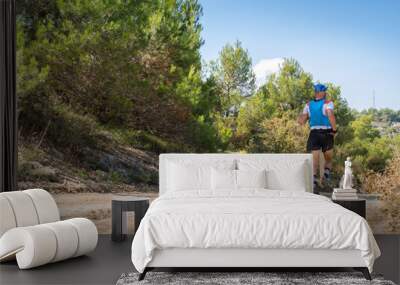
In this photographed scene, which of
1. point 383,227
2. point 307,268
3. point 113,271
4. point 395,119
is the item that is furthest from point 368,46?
point 113,271

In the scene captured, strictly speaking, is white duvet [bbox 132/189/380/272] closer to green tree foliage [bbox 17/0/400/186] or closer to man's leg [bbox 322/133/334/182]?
man's leg [bbox 322/133/334/182]

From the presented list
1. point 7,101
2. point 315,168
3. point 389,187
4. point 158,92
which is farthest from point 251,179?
point 7,101

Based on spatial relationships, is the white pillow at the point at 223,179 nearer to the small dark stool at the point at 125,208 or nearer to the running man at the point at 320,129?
the small dark stool at the point at 125,208

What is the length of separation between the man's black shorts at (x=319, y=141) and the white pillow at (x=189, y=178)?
5.70ft

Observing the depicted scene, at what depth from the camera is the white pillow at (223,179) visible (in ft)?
22.0

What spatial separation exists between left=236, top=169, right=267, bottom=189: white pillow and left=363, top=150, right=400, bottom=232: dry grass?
2.01 m

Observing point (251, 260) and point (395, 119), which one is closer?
point (251, 260)

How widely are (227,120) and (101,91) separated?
1.72 meters

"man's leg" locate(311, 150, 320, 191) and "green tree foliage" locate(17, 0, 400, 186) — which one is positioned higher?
"green tree foliage" locate(17, 0, 400, 186)

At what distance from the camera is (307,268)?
5.35 meters

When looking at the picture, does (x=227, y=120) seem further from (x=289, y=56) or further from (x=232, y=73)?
(x=289, y=56)

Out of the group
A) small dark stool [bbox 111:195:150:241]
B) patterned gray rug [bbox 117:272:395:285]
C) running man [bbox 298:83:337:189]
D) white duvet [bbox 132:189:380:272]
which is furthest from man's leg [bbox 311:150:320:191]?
white duvet [bbox 132:189:380:272]

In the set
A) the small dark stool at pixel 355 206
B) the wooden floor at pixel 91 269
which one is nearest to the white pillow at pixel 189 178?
the wooden floor at pixel 91 269

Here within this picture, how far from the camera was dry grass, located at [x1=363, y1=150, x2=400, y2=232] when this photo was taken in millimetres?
7992
